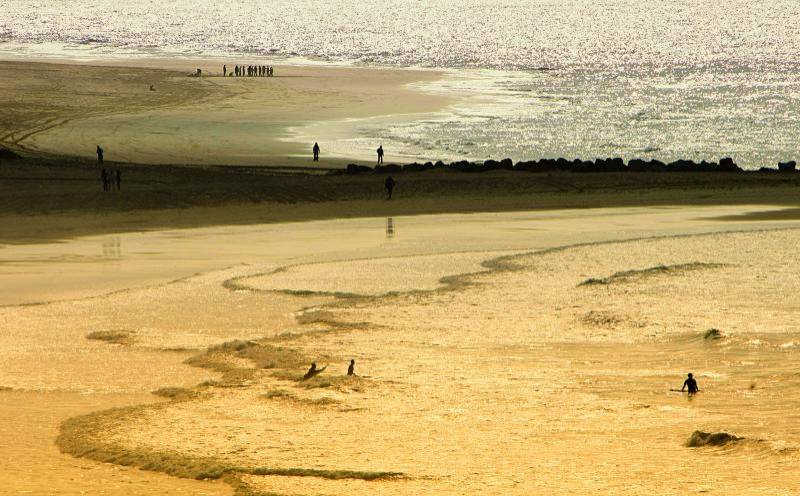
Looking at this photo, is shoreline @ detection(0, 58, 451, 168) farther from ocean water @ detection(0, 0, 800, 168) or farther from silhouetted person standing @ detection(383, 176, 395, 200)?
silhouetted person standing @ detection(383, 176, 395, 200)

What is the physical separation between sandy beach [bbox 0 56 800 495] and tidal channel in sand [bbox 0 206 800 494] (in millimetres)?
55

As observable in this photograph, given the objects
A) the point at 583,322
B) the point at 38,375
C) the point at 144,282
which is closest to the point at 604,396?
the point at 583,322

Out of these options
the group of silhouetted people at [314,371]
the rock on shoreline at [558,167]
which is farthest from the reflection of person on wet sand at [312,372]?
the rock on shoreline at [558,167]

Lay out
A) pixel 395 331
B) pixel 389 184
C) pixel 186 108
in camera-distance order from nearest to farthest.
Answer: pixel 395 331 < pixel 389 184 < pixel 186 108

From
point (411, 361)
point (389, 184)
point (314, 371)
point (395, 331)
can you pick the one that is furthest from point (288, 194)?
point (314, 371)

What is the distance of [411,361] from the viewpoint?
1628cm

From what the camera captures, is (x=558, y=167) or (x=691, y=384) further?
(x=558, y=167)

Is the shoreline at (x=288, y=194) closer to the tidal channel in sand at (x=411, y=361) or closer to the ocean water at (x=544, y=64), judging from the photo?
the tidal channel in sand at (x=411, y=361)

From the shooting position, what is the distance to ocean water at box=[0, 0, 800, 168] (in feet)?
170

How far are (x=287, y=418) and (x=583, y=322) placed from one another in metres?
6.17

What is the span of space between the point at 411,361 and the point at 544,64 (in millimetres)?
89113

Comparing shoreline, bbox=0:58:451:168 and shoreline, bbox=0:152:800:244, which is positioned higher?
shoreline, bbox=0:58:451:168

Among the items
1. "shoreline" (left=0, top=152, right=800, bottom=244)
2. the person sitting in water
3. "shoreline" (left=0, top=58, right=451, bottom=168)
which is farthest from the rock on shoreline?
the person sitting in water

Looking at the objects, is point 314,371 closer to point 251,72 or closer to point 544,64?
point 251,72
